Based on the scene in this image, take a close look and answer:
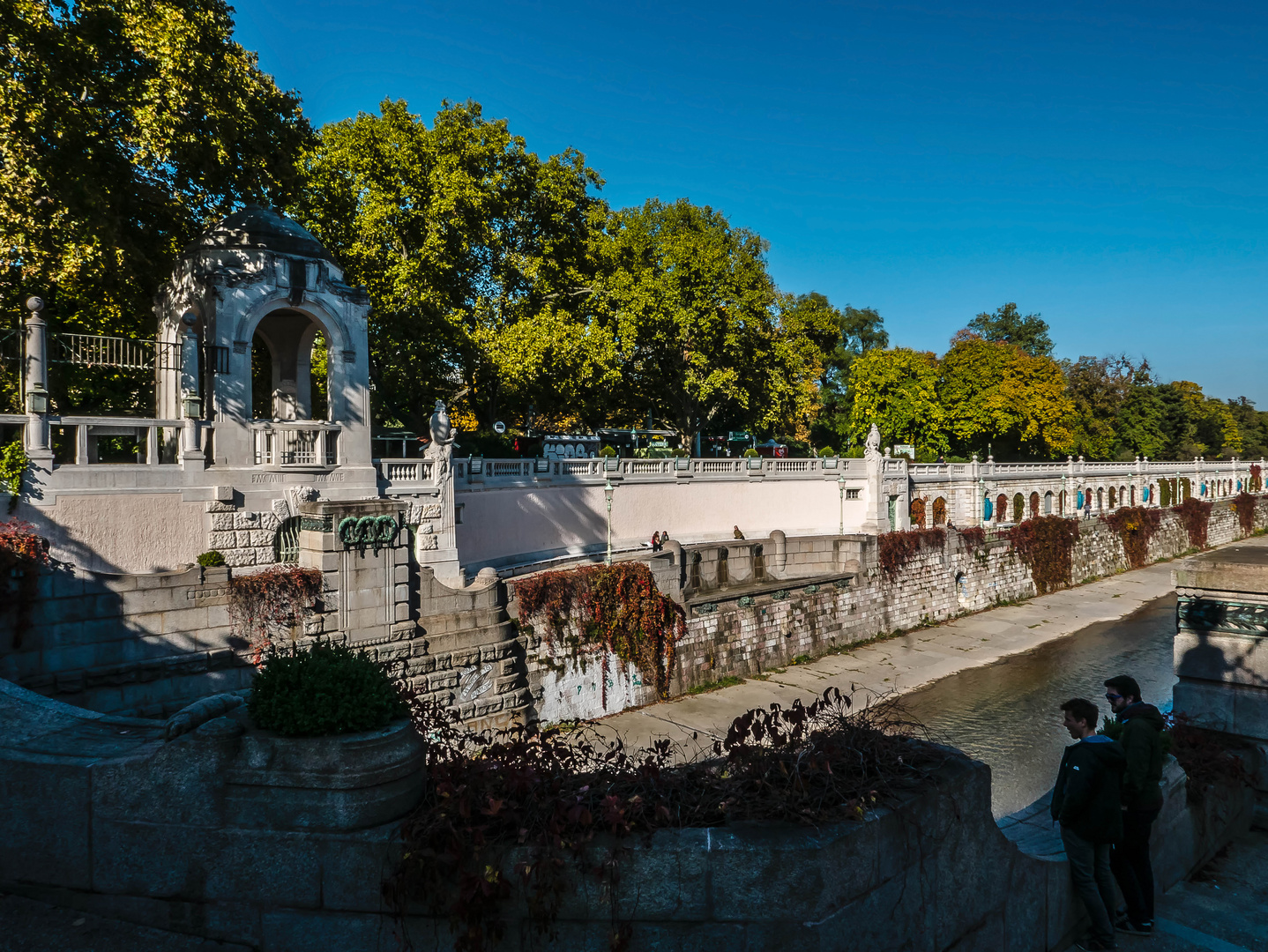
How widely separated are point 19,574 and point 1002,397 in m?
49.2

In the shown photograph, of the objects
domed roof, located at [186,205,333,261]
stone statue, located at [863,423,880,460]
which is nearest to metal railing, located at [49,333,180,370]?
domed roof, located at [186,205,333,261]

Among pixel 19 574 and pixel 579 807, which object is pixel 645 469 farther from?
pixel 579 807

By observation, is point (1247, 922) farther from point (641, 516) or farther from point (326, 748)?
point (641, 516)

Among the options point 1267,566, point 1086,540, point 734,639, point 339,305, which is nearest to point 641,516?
point 734,639

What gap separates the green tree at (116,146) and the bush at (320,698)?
42.7ft

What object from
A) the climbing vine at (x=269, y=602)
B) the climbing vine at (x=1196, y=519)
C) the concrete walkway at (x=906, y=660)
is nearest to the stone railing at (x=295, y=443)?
the climbing vine at (x=269, y=602)

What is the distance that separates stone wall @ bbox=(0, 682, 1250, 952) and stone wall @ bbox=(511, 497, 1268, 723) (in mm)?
12497

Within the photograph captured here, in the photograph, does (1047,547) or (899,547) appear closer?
(899,547)

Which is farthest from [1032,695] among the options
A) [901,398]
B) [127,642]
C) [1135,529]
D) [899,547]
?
[901,398]

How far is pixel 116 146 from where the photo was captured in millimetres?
14445

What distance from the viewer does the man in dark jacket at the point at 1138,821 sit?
5469 mm

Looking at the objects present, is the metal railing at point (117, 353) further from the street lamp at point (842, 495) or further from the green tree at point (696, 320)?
the street lamp at point (842, 495)

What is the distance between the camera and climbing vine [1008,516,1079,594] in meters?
33.9

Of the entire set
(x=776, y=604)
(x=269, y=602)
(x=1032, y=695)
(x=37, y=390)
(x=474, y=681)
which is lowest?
(x=1032, y=695)
